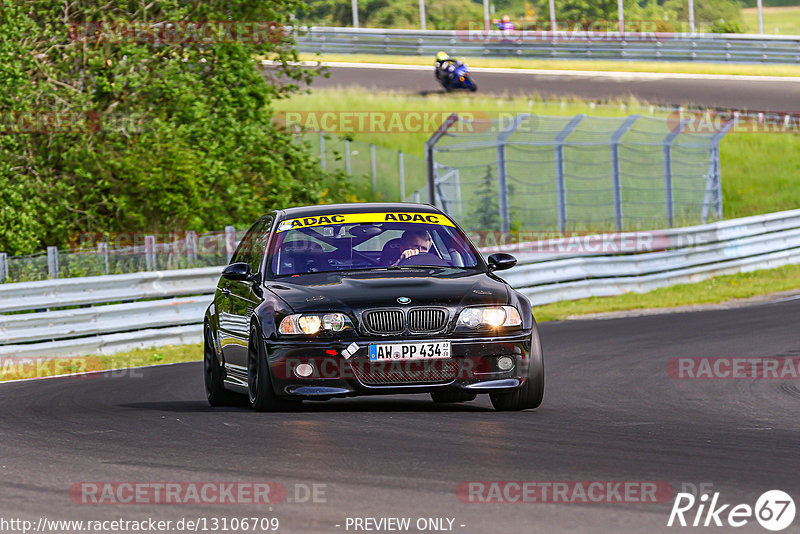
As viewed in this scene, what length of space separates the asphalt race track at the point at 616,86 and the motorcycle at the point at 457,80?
0.52 m

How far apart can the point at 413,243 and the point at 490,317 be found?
1.22 m

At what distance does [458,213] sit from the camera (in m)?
26.5

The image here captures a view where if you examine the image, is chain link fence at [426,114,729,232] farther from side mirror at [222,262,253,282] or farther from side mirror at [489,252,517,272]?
side mirror at [222,262,253,282]

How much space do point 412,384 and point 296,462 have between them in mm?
1947

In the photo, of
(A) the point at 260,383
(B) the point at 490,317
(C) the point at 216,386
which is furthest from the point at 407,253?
(C) the point at 216,386

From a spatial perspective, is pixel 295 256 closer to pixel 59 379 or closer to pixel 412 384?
pixel 412 384

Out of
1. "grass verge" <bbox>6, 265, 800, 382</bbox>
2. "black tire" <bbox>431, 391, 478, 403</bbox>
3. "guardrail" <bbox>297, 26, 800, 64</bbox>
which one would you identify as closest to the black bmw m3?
"black tire" <bbox>431, 391, 478, 403</bbox>

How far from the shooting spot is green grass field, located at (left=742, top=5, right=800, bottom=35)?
8406 centimetres

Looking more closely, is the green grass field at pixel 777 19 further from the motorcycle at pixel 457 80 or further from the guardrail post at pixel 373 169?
the guardrail post at pixel 373 169

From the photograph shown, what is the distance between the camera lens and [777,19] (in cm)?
9100

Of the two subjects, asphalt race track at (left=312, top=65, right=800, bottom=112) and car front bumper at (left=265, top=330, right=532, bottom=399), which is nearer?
car front bumper at (left=265, top=330, right=532, bottom=399)

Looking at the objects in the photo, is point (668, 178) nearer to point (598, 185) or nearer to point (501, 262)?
point (598, 185)

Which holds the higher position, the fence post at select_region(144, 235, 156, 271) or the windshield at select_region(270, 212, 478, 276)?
the windshield at select_region(270, 212, 478, 276)

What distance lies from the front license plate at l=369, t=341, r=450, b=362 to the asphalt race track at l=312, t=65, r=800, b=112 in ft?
102
